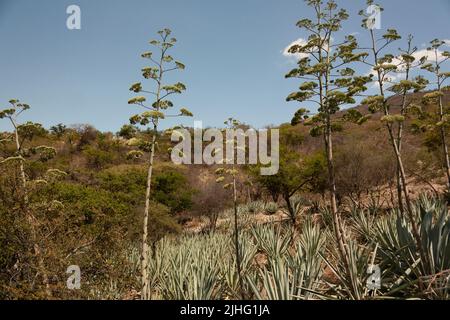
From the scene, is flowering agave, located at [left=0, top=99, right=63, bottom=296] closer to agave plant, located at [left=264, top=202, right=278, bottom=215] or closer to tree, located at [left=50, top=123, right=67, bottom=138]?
agave plant, located at [left=264, top=202, right=278, bottom=215]

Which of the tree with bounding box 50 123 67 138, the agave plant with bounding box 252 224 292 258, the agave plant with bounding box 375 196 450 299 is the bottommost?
the agave plant with bounding box 252 224 292 258

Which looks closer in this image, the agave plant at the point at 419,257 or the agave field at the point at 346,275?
the agave field at the point at 346,275

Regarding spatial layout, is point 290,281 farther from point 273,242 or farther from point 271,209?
point 271,209

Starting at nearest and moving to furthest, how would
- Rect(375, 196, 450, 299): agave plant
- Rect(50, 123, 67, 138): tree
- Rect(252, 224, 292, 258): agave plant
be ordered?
1. Rect(375, 196, 450, 299): agave plant
2. Rect(252, 224, 292, 258): agave plant
3. Rect(50, 123, 67, 138): tree

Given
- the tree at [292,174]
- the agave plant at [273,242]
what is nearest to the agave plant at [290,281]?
the agave plant at [273,242]

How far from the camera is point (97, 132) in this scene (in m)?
50.3

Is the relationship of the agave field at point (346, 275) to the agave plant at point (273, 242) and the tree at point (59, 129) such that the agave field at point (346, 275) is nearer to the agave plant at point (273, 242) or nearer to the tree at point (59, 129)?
the agave plant at point (273, 242)

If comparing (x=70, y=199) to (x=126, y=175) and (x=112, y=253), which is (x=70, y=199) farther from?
(x=126, y=175)

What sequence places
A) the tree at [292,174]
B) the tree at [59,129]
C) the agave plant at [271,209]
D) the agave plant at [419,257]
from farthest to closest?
the tree at [59,129] → the agave plant at [271,209] → the tree at [292,174] → the agave plant at [419,257]

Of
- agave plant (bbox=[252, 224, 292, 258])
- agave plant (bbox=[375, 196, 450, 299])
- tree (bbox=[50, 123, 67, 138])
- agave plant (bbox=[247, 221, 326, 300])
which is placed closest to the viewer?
agave plant (bbox=[247, 221, 326, 300])

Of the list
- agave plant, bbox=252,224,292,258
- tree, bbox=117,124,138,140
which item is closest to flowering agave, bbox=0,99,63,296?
tree, bbox=117,124,138,140

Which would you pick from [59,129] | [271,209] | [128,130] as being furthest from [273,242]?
[59,129]

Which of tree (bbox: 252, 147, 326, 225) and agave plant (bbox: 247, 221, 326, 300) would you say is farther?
tree (bbox: 252, 147, 326, 225)
